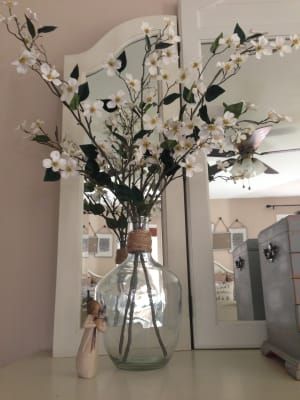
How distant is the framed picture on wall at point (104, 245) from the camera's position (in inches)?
37.6

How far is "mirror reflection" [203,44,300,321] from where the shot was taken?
3.07ft

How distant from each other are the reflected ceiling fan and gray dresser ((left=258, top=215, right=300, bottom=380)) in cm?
23

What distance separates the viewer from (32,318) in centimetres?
98

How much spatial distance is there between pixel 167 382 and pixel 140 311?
0.49 ft

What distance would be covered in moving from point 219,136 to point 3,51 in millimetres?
798

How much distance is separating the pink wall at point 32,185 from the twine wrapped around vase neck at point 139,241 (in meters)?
0.33

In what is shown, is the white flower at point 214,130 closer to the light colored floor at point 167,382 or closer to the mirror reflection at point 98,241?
the mirror reflection at point 98,241

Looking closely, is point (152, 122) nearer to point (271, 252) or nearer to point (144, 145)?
point (144, 145)

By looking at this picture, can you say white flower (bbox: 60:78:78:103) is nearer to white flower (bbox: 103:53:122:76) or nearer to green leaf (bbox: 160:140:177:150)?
white flower (bbox: 103:53:122:76)

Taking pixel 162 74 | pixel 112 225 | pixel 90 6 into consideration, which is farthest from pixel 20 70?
pixel 90 6

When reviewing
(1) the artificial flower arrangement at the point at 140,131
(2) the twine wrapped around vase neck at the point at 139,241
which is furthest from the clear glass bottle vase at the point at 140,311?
(1) the artificial flower arrangement at the point at 140,131

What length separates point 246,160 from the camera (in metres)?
1.02

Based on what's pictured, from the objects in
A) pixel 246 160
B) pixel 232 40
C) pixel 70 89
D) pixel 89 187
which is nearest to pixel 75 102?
pixel 70 89

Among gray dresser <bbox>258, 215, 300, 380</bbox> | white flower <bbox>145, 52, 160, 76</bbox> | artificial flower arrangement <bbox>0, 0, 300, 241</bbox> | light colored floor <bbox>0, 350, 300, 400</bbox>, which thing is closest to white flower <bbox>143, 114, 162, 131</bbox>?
artificial flower arrangement <bbox>0, 0, 300, 241</bbox>
